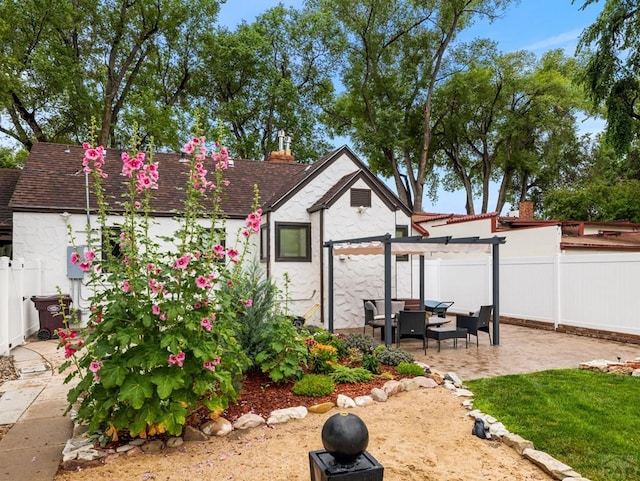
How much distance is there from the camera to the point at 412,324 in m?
8.68

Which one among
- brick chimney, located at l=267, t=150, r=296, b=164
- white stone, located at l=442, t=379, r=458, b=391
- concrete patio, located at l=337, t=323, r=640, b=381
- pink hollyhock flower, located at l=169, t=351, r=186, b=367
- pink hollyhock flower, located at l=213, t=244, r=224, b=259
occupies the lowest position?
concrete patio, located at l=337, t=323, r=640, b=381

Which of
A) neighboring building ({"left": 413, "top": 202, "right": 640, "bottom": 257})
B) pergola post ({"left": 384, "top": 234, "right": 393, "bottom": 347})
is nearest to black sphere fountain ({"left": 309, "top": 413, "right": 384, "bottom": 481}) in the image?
pergola post ({"left": 384, "top": 234, "right": 393, "bottom": 347})

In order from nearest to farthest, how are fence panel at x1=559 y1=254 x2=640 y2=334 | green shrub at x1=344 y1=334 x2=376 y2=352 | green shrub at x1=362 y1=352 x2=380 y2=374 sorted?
1. green shrub at x1=362 y1=352 x2=380 y2=374
2. green shrub at x1=344 y1=334 x2=376 y2=352
3. fence panel at x1=559 y1=254 x2=640 y2=334

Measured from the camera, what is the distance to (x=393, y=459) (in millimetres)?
3848

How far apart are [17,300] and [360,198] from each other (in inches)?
351

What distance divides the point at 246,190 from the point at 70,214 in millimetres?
5743

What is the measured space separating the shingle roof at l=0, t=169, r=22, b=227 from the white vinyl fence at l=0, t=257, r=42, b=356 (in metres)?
3.54

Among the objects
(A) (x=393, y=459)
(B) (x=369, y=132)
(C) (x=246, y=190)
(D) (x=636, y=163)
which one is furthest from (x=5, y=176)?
(D) (x=636, y=163)

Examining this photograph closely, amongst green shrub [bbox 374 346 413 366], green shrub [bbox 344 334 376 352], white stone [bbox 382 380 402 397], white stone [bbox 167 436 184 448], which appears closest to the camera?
white stone [bbox 167 436 184 448]

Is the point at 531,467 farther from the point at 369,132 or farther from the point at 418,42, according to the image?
the point at 418,42

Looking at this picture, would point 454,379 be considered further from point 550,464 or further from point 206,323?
point 206,323

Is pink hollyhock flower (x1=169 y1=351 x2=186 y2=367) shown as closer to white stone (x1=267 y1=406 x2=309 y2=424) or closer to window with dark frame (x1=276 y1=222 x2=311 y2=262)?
white stone (x1=267 y1=406 x2=309 y2=424)

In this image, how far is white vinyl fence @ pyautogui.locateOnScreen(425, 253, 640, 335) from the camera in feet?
31.5

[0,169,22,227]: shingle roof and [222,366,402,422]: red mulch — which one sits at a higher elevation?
[0,169,22,227]: shingle roof
